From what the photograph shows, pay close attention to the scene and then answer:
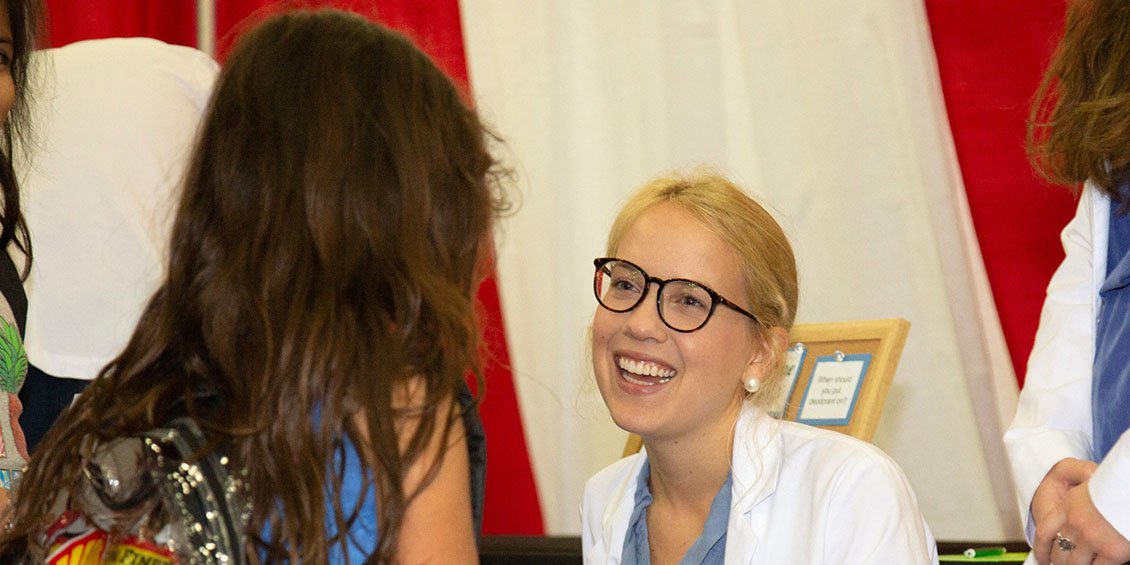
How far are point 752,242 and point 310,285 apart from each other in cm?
101

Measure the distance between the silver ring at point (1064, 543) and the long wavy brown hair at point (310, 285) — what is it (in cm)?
94

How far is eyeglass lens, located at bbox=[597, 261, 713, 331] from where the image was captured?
79.7 inches

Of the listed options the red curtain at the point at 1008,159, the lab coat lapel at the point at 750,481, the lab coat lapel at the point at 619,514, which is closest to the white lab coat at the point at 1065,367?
the lab coat lapel at the point at 750,481

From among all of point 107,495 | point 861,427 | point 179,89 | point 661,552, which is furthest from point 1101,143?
point 179,89

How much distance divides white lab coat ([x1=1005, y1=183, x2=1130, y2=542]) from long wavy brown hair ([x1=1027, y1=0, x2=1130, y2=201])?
52mm

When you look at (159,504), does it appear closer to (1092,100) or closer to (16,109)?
(16,109)

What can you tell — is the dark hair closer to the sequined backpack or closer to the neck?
the sequined backpack

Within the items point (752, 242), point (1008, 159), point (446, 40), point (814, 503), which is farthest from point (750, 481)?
point (446, 40)

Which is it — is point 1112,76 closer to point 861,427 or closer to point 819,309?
point 861,427

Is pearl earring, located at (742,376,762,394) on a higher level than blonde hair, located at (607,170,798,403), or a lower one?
lower

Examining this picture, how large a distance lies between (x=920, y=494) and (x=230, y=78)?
233cm

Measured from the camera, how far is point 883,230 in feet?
10.3

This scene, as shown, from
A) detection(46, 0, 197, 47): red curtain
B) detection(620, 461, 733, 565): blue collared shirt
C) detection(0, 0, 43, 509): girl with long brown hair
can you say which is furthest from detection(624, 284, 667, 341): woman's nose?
detection(46, 0, 197, 47): red curtain

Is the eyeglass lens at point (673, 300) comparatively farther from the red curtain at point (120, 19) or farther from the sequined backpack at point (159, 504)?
the red curtain at point (120, 19)
